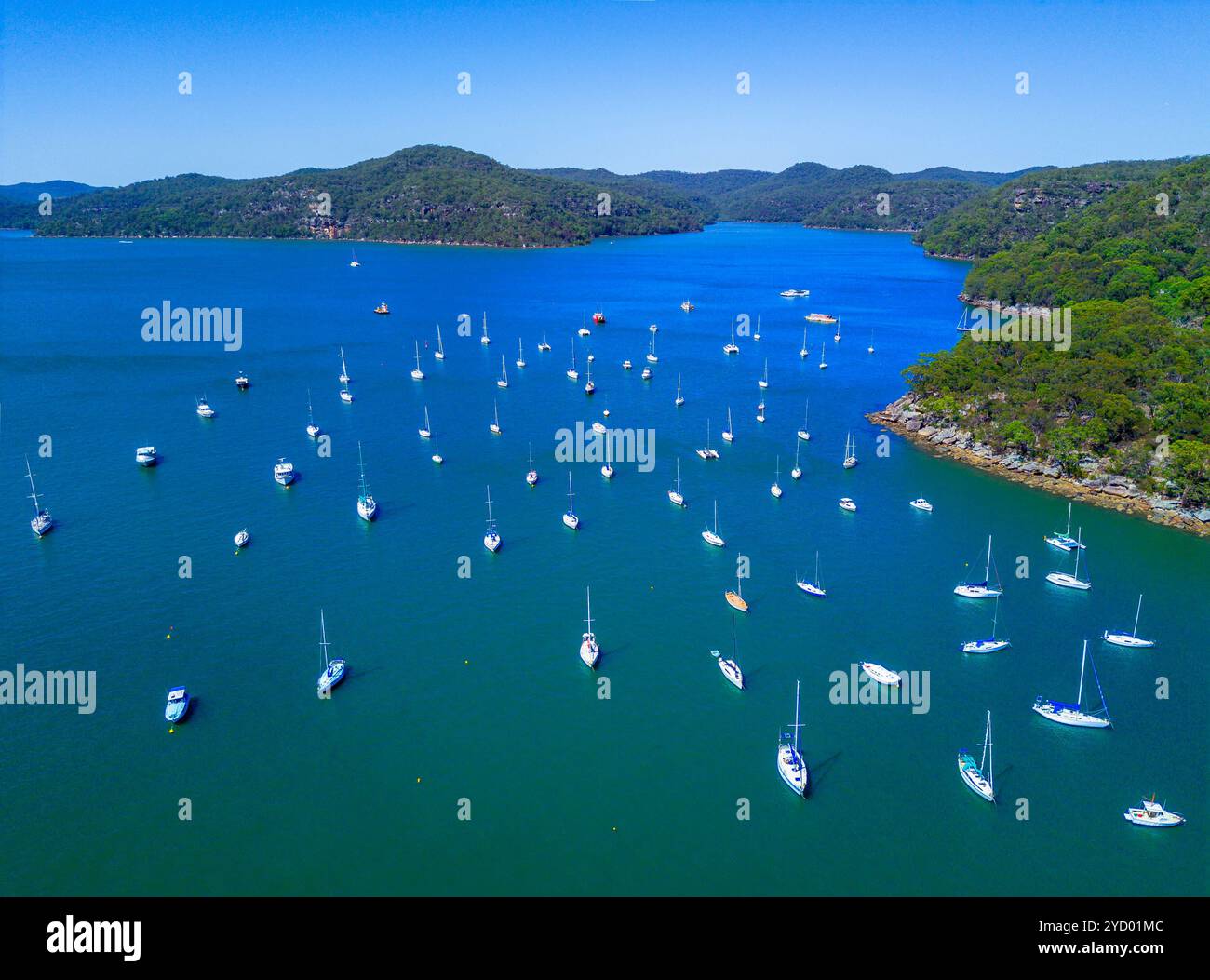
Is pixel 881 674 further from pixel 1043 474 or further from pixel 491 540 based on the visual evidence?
pixel 1043 474

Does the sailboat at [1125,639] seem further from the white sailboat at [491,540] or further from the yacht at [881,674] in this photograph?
the white sailboat at [491,540]

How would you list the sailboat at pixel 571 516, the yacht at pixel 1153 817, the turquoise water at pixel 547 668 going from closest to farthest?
1. the turquoise water at pixel 547 668
2. the yacht at pixel 1153 817
3. the sailboat at pixel 571 516

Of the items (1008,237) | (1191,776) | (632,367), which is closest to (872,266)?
(1008,237)

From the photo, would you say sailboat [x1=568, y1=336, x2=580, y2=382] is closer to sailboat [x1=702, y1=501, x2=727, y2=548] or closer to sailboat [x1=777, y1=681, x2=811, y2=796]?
sailboat [x1=702, y1=501, x2=727, y2=548]

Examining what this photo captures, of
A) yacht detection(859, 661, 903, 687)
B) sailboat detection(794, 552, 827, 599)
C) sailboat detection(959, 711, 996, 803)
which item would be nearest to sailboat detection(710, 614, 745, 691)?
yacht detection(859, 661, 903, 687)

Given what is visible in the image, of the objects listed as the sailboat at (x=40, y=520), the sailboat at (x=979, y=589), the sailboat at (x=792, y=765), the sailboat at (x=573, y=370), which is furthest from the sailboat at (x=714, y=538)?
the sailboat at (x=573, y=370)
